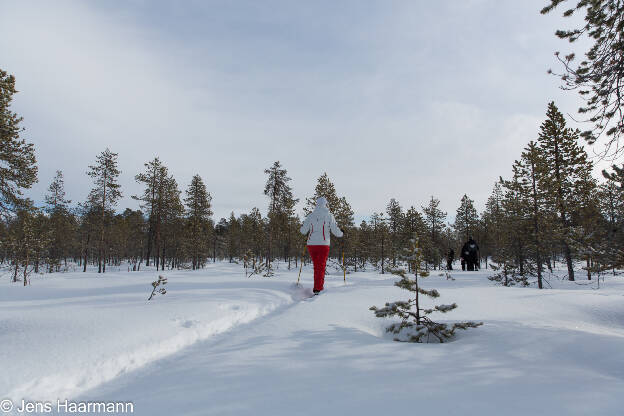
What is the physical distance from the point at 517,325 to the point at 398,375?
2.42m

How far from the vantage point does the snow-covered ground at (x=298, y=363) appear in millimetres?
1903

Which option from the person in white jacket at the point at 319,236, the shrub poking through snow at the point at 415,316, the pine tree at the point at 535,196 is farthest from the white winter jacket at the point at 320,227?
the pine tree at the point at 535,196

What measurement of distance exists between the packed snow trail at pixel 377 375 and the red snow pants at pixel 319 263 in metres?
3.56

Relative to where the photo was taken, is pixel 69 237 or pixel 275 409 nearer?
pixel 275 409

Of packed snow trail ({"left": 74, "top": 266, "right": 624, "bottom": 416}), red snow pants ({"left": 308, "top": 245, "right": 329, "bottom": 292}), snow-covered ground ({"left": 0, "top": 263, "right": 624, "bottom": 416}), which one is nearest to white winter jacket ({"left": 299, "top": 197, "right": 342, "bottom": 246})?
red snow pants ({"left": 308, "top": 245, "right": 329, "bottom": 292})

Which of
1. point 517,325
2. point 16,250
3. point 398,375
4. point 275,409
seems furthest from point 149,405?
point 16,250

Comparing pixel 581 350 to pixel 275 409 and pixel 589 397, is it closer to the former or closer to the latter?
pixel 589 397

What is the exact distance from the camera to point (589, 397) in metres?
1.80

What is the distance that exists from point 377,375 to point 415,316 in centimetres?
183

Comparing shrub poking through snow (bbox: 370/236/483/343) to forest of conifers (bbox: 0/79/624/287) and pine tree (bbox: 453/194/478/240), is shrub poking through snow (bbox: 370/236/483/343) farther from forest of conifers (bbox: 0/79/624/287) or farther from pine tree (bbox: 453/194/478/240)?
pine tree (bbox: 453/194/478/240)

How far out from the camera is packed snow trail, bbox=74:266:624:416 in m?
1.84

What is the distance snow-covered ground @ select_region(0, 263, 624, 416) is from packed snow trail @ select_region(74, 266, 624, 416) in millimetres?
12

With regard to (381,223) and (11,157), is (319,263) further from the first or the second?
(381,223)

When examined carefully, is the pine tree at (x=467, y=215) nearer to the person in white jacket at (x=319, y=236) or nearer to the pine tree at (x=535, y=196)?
the pine tree at (x=535, y=196)
